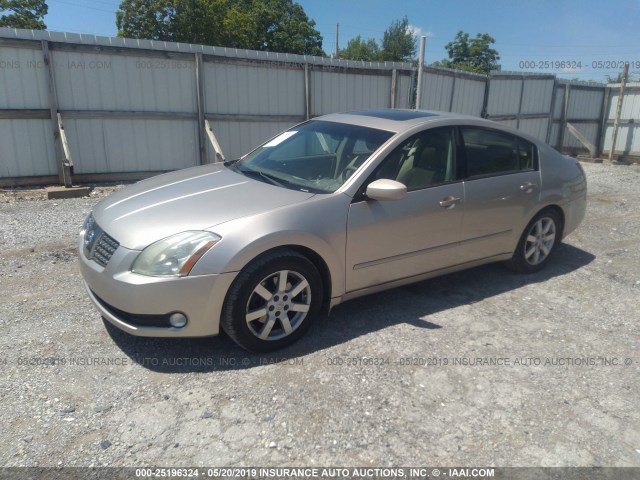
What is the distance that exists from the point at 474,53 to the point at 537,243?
51738 millimetres

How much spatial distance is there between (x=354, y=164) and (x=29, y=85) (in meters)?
7.00

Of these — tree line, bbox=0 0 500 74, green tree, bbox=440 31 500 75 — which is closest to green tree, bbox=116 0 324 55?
tree line, bbox=0 0 500 74

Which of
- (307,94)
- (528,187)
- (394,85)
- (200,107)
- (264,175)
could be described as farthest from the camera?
(394,85)

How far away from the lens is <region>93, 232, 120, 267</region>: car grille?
126 inches

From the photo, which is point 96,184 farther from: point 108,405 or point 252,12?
point 252,12

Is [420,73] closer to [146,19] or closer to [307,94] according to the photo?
[307,94]

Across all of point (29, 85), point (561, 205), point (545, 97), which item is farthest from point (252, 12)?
point (561, 205)

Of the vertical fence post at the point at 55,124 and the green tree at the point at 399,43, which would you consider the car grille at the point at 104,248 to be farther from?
the green tree at the point at 399,43

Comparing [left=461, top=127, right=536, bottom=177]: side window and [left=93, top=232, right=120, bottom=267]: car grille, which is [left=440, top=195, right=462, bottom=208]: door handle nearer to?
[left=461, top=127, right=536, bottom=177]: side window

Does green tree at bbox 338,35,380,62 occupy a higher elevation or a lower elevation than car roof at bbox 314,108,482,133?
higher

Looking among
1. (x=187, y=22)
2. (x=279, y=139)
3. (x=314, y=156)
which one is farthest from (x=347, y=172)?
(x=187, y=22)

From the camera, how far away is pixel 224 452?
2.55m

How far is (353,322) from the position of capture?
3.99 m

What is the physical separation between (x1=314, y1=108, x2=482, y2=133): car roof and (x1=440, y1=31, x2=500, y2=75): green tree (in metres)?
49.1
